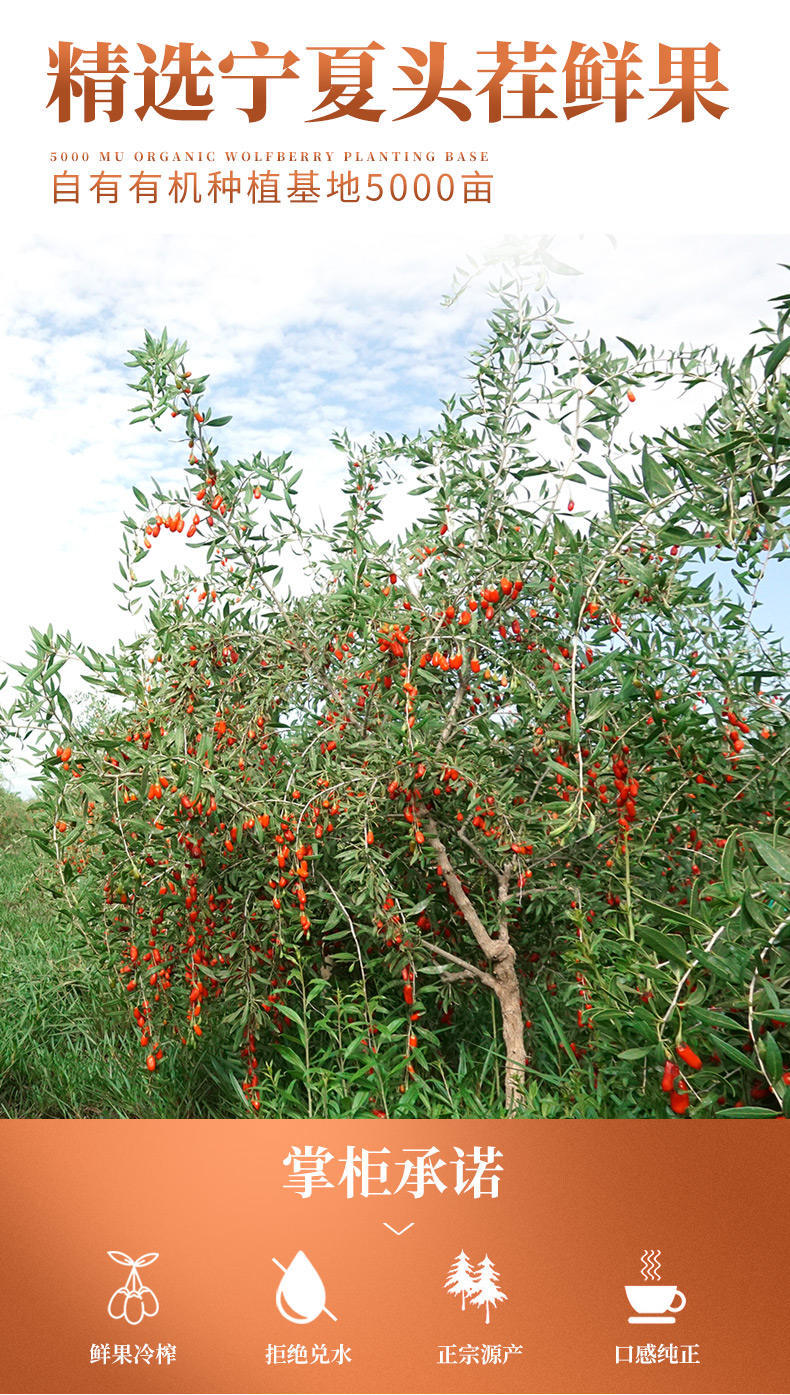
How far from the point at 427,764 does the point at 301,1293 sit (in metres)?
1.13

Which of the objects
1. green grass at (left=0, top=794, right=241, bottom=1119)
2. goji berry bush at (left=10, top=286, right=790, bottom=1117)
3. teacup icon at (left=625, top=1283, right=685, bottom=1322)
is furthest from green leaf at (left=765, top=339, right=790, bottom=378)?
green grass at (left=0, top=794, right=241, bottom=1119)

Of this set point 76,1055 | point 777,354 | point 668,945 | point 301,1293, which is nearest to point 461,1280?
point 301,1293

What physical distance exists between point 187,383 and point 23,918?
360 centimetres

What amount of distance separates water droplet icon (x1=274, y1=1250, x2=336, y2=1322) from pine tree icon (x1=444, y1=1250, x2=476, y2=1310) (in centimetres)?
22

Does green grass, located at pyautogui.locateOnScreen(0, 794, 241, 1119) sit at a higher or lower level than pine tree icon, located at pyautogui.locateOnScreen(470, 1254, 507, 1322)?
higher

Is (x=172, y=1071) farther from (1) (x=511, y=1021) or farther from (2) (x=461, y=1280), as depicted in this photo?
(2) (x=461, y=1280)

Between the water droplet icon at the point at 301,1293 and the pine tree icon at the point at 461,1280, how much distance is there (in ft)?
0.71

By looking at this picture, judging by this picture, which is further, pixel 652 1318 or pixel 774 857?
pixel 652 1318

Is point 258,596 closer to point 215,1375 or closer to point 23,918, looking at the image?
point 215,1375

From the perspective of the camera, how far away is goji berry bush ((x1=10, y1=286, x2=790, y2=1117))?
227 cm

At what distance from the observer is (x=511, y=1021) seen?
8.91ft

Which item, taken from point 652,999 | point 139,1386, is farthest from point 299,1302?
point 652,999

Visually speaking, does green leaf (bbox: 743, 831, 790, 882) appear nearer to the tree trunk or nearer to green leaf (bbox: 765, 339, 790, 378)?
green leaf (bbox: 765, 339, 790, 378)

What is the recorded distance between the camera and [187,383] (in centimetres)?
255
